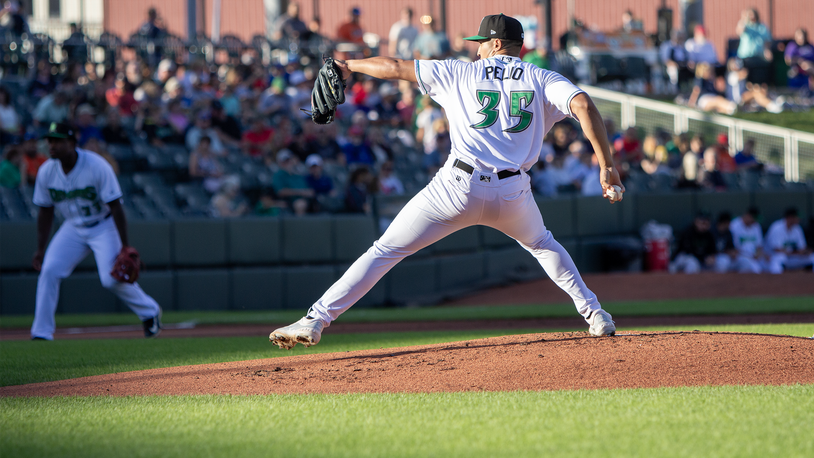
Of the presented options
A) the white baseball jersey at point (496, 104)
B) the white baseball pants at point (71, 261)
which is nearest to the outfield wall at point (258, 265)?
the white baseball pants at point (71, 261)

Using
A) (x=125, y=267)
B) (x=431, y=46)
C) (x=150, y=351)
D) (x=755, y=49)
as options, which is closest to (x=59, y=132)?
(x=125, y=267)

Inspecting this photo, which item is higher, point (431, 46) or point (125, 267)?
point (431, 46)

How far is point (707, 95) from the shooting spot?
1977 centimetres

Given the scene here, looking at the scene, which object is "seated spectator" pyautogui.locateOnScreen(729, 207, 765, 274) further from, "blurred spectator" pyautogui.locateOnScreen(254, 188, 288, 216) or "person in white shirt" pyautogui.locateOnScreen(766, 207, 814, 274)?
"blurred spectator" pyautogui.locateOnScreen(254, 188, 288, 216)

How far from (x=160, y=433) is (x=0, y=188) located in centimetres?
846

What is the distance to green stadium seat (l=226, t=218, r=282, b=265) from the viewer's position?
11.1 meters

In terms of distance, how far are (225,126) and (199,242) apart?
3.52 metres

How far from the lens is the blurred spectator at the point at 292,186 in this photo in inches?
→ 470

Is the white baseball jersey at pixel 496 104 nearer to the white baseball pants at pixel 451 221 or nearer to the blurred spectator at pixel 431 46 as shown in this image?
the white baseball pants at pixel 451 221

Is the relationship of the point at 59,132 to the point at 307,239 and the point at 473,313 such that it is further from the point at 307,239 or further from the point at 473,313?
the point at 473,313

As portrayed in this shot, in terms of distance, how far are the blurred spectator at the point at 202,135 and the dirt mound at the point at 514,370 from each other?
8.10 metres

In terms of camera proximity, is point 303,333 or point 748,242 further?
point 748,242

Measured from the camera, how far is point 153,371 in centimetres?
528

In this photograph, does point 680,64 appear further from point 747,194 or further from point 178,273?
point 178,273
